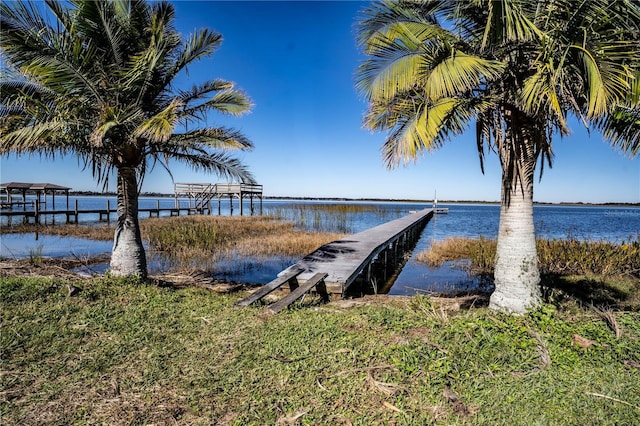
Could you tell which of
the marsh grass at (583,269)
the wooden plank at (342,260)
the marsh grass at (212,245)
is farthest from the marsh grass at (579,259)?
the marsh grass at (212,245)

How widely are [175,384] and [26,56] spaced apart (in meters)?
6.53

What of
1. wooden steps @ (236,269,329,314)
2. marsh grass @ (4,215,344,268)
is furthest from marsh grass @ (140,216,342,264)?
wooden steps @ (236,269,329,314)

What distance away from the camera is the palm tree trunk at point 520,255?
5258 mm

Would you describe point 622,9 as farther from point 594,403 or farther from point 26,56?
point 26,56

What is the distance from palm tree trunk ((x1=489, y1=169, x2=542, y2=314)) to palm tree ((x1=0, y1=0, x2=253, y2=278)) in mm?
5632

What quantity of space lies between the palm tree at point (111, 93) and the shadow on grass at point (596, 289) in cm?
825

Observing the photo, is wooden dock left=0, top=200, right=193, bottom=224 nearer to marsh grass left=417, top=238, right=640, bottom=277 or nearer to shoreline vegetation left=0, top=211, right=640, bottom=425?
shoreline vegetation left=0, top=211, right=640, bottom=425

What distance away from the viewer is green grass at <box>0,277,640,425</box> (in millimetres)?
3070

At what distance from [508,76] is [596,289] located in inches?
275

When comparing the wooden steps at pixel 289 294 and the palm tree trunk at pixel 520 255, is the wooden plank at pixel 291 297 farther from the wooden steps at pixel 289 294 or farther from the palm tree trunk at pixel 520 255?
the palm tree trunk at pixel 520 255

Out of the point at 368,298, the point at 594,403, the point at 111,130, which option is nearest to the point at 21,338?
the point at 111,130

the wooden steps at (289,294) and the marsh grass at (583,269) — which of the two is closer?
the wooden steps at (289,294)

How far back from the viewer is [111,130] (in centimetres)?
666

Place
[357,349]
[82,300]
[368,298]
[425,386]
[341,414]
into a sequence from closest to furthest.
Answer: [341,414] → [425,386] → [357,349] → [82,300] → [368,298]
